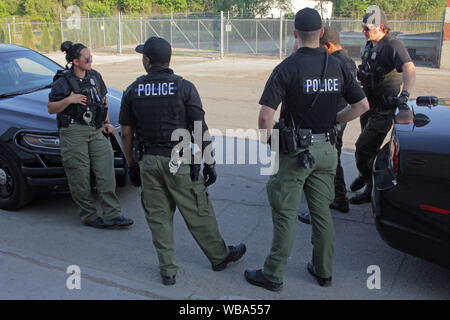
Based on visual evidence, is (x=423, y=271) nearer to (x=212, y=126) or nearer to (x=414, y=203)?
(x=414, y=203)

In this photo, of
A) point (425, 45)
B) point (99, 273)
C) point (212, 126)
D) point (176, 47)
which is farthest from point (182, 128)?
point (176, 47)

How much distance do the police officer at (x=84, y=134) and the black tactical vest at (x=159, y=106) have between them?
114cm

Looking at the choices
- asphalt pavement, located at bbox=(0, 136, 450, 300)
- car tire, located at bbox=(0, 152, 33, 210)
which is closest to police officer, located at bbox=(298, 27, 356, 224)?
asphalt pavement, located at bbox=(0, 136, 450, 300)

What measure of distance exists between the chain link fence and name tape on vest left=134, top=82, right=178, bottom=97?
19.3 meters

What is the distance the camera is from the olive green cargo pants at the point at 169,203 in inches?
133

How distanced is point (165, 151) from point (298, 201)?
97 centimetres

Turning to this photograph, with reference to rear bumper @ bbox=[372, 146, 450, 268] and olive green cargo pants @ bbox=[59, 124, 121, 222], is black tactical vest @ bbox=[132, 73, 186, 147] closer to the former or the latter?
olive green cargo pants @ bbox=[59, 124, 121, 222]

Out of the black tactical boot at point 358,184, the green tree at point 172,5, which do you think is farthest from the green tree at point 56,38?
the black tactical boot at point 358,184

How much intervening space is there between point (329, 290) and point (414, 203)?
84 cm

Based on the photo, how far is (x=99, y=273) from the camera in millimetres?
3598

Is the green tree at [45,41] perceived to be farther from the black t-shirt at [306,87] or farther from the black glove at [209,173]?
the black t-shirt at [306,87]

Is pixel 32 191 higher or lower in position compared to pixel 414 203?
lower

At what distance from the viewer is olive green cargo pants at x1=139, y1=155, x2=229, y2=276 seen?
3.39 meters

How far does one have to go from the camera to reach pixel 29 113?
4801mm
